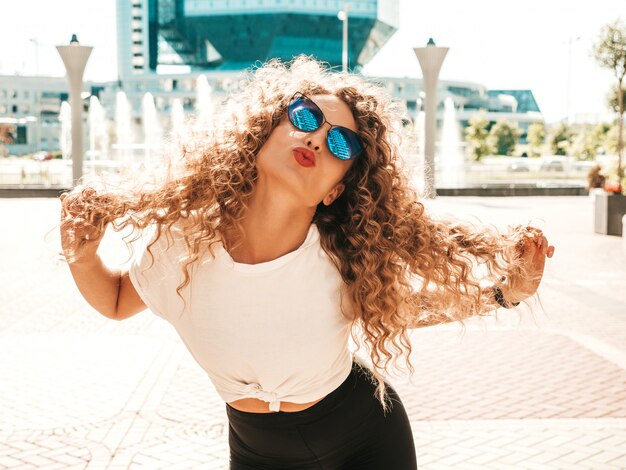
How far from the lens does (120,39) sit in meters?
114

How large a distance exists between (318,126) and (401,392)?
4.27 meters

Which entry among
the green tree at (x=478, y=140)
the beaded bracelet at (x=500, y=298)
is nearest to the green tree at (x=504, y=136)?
the green tree at (x=478, y=140)

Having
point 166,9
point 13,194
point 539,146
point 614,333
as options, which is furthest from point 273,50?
point 614,333

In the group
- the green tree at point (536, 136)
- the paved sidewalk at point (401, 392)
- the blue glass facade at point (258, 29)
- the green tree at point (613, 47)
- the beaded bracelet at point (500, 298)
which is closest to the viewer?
the beaded bracelet at point (500, 298)

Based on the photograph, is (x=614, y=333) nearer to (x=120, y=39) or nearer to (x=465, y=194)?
(x=465, y=194)

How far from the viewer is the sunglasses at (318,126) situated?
6.83 ft

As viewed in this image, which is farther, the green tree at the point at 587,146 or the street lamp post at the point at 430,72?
the green tree at the point at 587,146

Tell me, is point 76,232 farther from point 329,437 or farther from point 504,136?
point 504,136

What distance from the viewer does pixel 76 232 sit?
1.99 meters

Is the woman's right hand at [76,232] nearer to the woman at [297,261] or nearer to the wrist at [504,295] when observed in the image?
the woman at [297,261]

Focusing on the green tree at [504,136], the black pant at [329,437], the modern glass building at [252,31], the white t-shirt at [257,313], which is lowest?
the black pant at [329,437]

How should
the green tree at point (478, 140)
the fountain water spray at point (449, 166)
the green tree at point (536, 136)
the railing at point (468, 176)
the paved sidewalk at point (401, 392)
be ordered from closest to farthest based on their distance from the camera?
the paved sidewalk at point (401, 392) < the railing at point (468, 176) < the fountain water spray at point (449, 166) < the green tree at point (478, 140) < the green tree at point (536, 136)

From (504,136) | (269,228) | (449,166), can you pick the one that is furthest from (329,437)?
(504,136)

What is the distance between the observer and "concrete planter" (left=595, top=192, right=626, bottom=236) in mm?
17828
